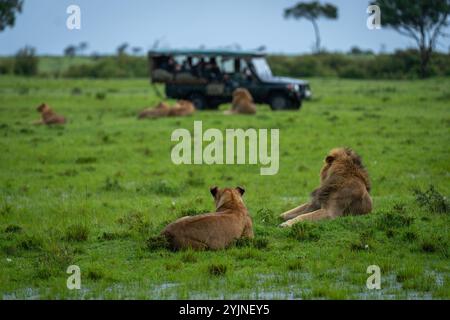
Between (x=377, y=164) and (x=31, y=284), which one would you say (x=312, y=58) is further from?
(x=31, y=284)

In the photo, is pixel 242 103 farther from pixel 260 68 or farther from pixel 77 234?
pixel 77 234

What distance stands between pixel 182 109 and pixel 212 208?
15.0 meters

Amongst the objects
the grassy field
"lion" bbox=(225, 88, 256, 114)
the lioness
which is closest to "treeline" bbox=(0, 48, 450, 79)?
the grassy field

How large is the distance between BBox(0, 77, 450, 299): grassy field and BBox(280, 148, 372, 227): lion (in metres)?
0.32

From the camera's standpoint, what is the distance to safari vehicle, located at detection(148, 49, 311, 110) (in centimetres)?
3038

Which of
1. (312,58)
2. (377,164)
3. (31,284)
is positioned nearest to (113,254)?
(31,284)

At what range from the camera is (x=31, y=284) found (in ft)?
28.4

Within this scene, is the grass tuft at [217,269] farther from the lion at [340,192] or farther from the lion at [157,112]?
the lion at [157,112]

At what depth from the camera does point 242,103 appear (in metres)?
27.9

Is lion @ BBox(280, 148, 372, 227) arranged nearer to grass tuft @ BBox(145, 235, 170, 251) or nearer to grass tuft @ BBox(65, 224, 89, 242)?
grass tuft @ BBox(145, 235, 170, 251)

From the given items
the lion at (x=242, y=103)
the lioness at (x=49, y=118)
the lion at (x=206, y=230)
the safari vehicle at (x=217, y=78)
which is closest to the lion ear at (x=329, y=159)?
the lion at (x=206, y=230)

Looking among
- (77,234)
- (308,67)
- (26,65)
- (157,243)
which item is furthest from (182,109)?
(26,65)

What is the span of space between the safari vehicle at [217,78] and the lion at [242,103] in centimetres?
195

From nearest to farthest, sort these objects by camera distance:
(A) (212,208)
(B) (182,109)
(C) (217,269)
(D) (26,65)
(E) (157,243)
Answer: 1. (C) (217,269)
2. (E) (157,243)
3. (A) (212,208)
4. (B) (182,109)
5. (D) (26,65)
